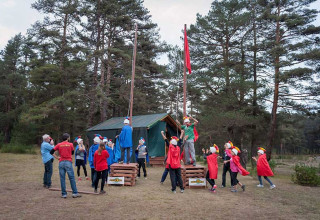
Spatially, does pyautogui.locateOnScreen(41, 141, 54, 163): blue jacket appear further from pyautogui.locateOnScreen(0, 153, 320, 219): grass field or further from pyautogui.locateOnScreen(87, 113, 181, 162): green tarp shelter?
pyautogui.locateOnScreen(87, 113, 181, 162): green tarp shelter

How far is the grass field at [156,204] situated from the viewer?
5344 mm

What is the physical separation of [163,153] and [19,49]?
3002 cm

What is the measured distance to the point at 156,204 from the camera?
6.30 m

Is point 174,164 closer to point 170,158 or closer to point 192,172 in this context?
point 170,158

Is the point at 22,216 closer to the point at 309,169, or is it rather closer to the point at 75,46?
the point at 309,169

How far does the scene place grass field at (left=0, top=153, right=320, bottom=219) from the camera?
5.34m

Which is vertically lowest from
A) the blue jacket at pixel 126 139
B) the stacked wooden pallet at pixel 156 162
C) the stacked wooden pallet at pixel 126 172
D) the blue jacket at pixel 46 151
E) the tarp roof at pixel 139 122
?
the stacked wooden pallet at pixel 156 162

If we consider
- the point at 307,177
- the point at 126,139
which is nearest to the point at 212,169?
the point at 126,139

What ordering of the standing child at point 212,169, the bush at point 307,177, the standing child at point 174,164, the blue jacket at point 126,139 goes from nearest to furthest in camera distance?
the standing child at point 174,164 → the standing child at point 212,169 → the blue jacket at point 126,139 → the bush at point 307,177

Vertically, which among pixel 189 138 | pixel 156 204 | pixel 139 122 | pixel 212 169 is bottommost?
pixel 156 204

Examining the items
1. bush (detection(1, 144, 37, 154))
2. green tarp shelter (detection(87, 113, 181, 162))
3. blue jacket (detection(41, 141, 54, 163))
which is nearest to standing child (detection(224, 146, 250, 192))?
blue jacket (detection(41, 141, 54, 163))

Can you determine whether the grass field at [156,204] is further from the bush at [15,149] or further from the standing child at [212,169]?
the bush at [15,149]

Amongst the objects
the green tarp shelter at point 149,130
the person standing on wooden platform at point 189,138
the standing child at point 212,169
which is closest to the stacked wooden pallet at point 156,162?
the green tarp shelter at point 149,130

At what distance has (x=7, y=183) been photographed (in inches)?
352
